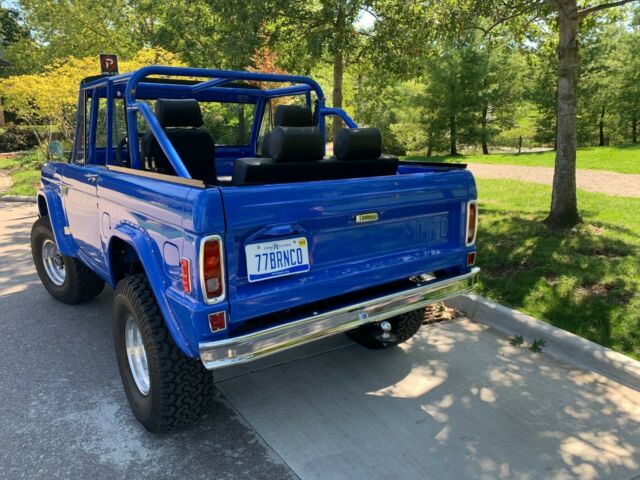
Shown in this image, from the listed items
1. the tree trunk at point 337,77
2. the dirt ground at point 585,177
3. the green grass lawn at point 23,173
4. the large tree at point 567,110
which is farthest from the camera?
the green grass lawn at point 23,173

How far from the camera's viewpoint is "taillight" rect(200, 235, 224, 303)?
2.38m

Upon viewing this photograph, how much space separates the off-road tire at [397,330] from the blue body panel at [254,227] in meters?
0.61

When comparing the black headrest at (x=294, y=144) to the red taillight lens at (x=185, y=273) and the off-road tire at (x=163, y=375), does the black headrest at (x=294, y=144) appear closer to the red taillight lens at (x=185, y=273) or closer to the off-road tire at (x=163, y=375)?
the red taillight lens at (x=185, y=273)

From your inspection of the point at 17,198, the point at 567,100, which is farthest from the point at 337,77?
the point at 17,198

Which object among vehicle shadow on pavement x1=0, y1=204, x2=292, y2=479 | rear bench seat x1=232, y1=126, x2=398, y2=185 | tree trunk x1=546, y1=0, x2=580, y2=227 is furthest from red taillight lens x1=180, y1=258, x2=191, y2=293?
tree trunk x1=546, y1=0, x2=580, y2=227

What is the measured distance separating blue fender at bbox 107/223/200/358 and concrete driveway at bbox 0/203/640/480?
745mm

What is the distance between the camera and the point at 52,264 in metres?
5.37

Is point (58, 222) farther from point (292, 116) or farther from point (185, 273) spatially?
point (185, 273)

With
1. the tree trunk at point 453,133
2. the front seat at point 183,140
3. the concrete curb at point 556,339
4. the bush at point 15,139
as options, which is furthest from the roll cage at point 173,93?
the bush at point 15,139

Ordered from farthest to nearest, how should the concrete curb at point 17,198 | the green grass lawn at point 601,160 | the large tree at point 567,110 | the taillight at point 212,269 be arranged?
1. the green grass lawn at point 601,160
2. the concrete curb at point 17,198
3. the large tree at point 567,110
4. the taillight at point 212,269

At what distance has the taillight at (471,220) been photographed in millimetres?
3459

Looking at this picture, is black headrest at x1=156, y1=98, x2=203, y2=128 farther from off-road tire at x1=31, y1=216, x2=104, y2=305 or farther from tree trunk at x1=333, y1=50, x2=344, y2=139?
tree trunk at x1=333, y1=50, x2=344, y2=139

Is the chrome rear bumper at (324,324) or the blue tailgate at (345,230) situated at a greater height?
the blue tailgate at (345,230)

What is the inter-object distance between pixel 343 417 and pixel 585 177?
36.3 ft
